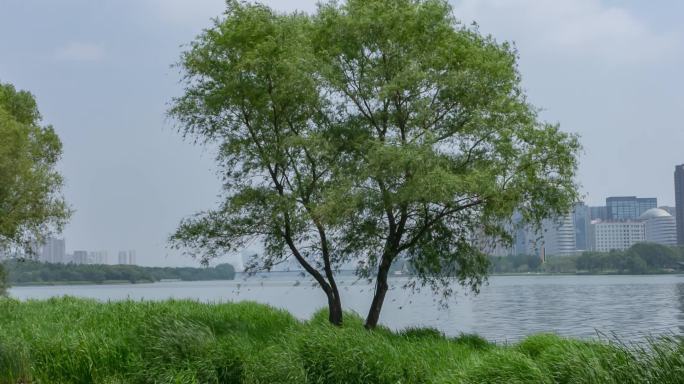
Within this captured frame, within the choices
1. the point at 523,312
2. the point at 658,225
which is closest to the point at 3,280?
the point at 523,312

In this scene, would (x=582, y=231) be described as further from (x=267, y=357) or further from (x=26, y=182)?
(x=267, y=357)

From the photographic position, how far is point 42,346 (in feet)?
56.0

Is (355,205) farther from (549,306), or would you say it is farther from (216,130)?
(549,306)

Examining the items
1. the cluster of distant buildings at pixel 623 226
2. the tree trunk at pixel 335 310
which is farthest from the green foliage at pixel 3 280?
the cluster of distant buildings at pixel 623 226

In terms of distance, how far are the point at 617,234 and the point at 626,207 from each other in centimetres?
694

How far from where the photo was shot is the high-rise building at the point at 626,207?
78938mm

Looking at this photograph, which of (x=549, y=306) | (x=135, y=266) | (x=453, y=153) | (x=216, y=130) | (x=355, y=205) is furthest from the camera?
(x=135, y=266)

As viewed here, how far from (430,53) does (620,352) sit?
11628 millimetres

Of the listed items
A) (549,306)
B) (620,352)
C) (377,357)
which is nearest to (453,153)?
(377,357)

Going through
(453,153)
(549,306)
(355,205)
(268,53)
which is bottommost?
(549,306)

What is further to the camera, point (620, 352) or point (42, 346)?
point (42, 346)

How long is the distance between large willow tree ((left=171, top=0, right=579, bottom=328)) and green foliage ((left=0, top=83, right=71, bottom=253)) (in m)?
10.5

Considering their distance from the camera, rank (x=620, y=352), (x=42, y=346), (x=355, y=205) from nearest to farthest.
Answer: (x=620, y=352), (x=42, y=346), (x=355, y=205)

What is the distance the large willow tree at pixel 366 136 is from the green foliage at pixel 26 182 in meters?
10.5
